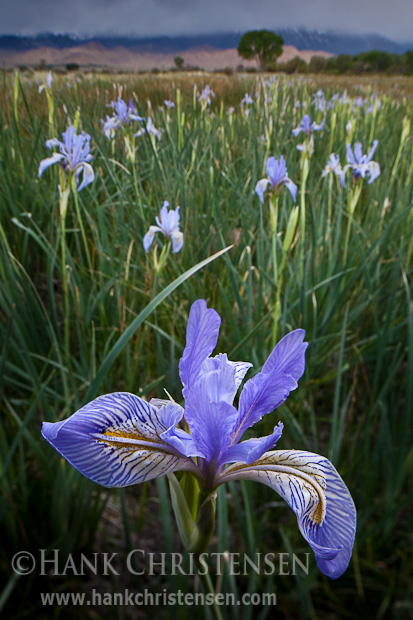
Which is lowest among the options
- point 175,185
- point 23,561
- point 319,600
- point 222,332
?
point 319,600

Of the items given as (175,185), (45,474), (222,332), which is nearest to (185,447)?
(45,474)

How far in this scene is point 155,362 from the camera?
1435mm

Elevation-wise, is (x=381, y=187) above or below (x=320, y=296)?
above

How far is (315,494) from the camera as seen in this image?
43 centimetres

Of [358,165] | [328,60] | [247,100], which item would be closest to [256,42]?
[328,60]

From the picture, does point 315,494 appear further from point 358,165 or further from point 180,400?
point 358,165

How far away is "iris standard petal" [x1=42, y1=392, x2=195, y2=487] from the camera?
39 centimetres

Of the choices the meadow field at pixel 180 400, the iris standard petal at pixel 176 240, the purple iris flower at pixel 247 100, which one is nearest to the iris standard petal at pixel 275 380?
the meadow field at pixel 180 400

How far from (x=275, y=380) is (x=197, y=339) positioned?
3.5 inches

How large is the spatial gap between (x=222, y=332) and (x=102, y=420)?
3.35ft

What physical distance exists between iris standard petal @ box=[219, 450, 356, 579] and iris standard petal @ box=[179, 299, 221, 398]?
0.11 metres

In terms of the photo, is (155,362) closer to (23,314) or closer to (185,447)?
(23,314)

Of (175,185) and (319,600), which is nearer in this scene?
(319,600)

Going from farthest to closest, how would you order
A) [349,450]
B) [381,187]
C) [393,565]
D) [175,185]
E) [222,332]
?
[381,187]
[175,185]
[222,332]
[349,450]
[393,565]
